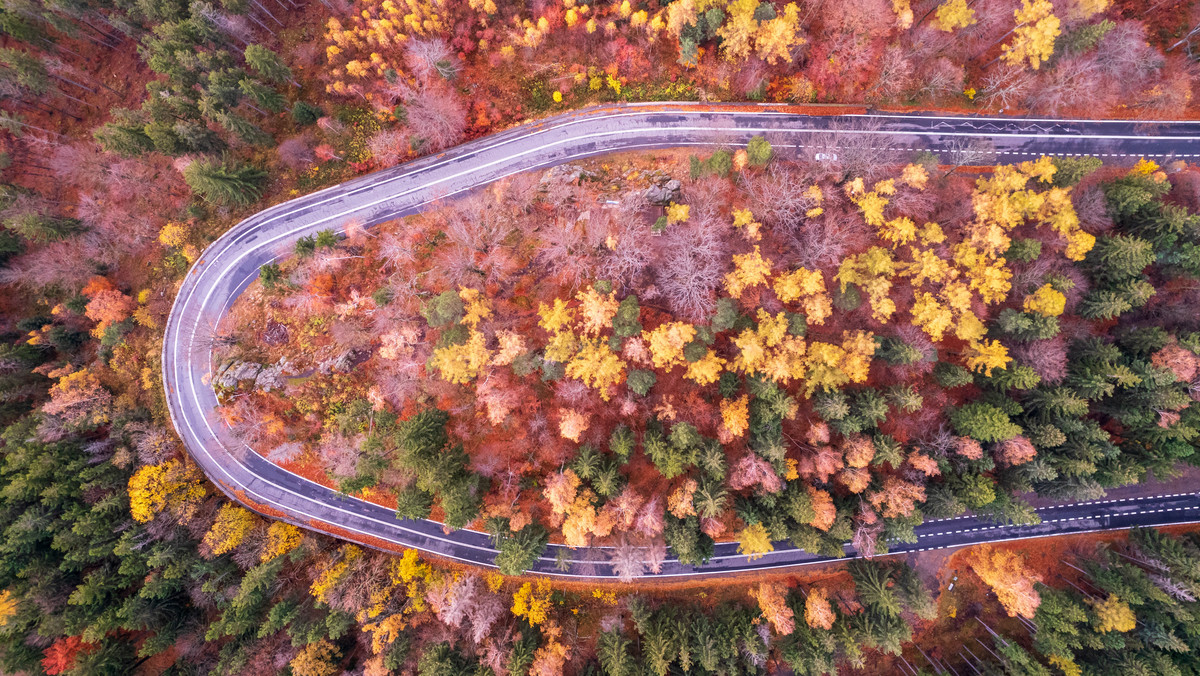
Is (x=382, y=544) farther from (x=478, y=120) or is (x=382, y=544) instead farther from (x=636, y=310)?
(x=478, y=120)

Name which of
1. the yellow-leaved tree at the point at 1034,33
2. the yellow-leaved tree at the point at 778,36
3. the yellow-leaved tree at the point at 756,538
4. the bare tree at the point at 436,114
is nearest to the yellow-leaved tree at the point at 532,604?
the yellow-leaved tree at the point at 756,538

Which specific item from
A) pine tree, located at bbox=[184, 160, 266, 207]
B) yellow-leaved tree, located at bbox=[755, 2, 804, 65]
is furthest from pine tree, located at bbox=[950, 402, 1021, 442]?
pine tree, located at bbox=[184, 160, 266, 207]

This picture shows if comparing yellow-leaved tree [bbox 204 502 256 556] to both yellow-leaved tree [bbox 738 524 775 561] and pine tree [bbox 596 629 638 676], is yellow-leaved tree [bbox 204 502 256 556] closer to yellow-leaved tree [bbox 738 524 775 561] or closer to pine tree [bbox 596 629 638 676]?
pine tree [bbox 596 629 638 676]

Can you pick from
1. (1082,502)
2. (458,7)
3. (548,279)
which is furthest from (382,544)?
(1082,502)

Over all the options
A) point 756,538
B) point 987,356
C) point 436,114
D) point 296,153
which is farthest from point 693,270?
point 296,153

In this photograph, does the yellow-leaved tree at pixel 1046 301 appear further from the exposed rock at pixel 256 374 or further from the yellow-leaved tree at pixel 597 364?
the exposed rock at pixel 256 374

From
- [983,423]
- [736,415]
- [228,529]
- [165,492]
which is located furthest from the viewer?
[228,529]

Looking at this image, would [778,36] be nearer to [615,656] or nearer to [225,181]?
[225,181]
